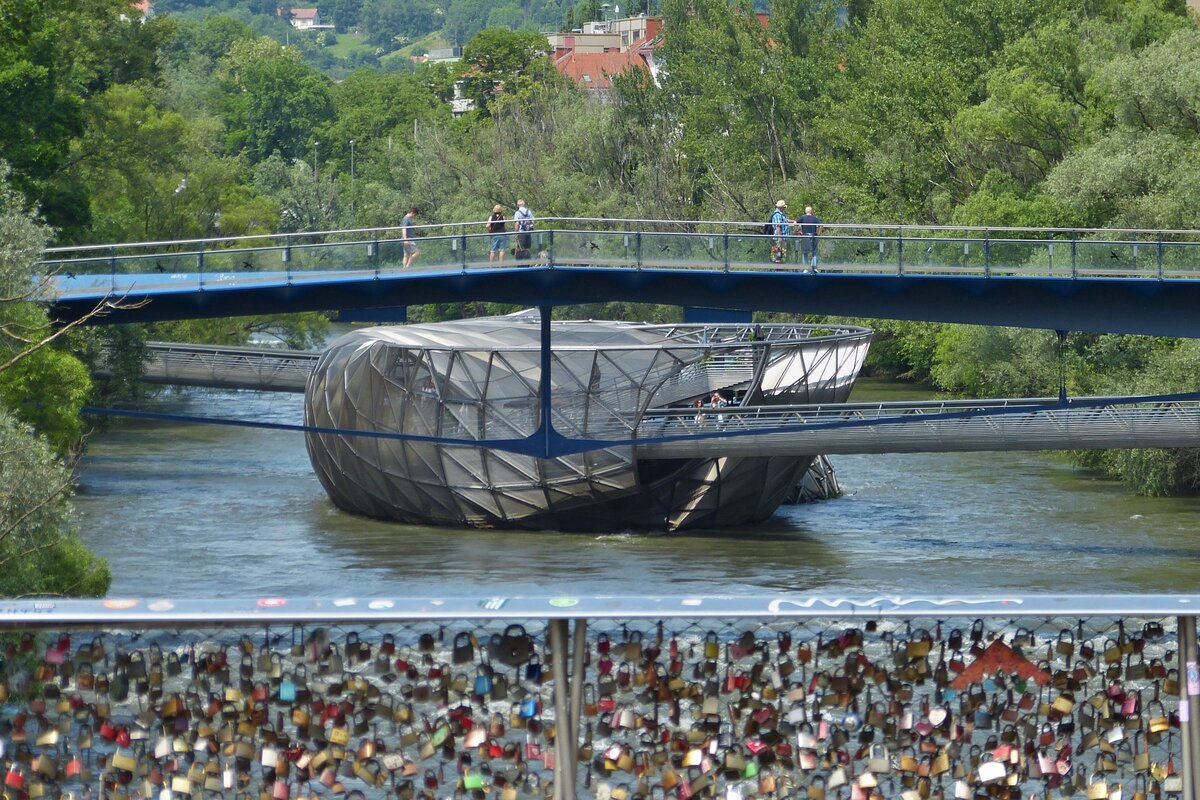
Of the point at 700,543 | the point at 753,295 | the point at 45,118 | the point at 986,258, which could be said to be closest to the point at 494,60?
the point at 45,118

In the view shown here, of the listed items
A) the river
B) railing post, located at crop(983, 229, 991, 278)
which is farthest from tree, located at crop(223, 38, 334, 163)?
railing post, located at crop(983, 229, 991, 278)

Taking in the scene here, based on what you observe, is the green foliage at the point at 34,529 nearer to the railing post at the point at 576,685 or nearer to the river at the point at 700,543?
the river at the point at 700,543

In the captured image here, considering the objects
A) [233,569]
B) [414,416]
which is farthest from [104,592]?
[414,416]

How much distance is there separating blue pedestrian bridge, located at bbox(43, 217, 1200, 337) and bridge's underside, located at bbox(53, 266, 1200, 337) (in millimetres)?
37

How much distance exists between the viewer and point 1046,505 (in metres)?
45.3

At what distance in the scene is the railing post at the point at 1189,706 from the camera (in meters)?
9.78

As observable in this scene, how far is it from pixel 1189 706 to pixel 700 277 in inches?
1183

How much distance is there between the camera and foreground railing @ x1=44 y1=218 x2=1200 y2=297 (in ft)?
120

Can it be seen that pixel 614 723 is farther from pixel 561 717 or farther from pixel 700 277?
pixel 700 277

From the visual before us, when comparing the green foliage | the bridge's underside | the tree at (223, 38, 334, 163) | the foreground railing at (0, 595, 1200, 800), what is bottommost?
the green foliage

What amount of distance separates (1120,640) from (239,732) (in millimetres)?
4917

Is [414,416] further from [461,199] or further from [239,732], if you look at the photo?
[461,199]

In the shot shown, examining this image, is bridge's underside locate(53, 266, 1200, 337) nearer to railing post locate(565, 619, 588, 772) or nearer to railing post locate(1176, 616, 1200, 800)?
railing post locate(1176, 616, 1200, 800)

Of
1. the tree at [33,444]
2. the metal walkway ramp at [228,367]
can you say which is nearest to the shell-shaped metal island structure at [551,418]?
the tree at [33,444]
